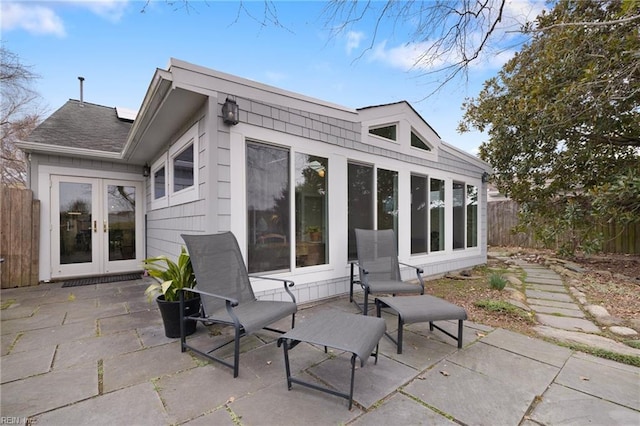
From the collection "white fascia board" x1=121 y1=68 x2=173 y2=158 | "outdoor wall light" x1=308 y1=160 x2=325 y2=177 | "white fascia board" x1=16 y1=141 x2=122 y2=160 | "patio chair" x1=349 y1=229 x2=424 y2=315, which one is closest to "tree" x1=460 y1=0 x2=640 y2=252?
"outdoor wall light" x1=308 y1=160 x2=325 y2=177

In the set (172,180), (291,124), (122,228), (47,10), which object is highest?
(47,10)

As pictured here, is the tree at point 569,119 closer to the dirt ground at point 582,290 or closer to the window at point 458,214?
the dirt ground at point 582,290

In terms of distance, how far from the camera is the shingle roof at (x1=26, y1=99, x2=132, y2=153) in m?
5.77

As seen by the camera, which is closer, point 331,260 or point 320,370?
point 320,370

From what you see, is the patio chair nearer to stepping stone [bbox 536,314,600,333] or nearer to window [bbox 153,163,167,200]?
stepping stone [bbox 536,314,600,333]

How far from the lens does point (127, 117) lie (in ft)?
27.6

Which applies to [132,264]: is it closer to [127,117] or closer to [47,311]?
[47,311]

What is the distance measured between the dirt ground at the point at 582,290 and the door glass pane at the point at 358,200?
1752mm

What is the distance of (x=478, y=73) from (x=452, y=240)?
4173 millimetres

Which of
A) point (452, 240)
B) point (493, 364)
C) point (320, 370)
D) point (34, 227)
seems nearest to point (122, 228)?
point (34, 227)

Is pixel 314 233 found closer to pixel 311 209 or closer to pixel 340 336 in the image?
pixel 311 209

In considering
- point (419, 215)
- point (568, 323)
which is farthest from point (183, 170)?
point (568, 323)

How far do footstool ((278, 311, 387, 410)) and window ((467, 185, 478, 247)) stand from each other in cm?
608

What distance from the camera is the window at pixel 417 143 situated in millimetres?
5901
